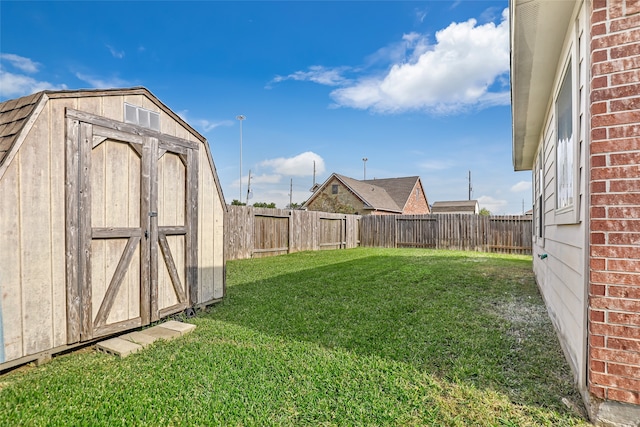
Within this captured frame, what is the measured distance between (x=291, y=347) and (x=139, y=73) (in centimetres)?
1221

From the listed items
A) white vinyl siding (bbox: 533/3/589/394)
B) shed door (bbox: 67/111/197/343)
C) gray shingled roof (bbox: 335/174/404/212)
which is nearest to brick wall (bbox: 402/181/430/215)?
gray shingled roof (bbox: 335/174/404/212)

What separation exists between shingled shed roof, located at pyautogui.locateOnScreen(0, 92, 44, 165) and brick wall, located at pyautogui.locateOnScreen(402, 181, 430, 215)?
24.4 m

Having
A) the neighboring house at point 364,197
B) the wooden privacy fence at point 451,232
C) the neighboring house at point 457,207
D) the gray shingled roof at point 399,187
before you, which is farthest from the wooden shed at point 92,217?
the neighboring house at point 457,207

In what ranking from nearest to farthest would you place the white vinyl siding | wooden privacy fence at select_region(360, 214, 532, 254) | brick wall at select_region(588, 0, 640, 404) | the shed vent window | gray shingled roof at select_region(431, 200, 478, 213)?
1. brick wall at select_region(588, 0, 640, 404)
2. the white vinyl siding
3. the shed vent window
4. wooden privacy fence at select_region(360, 214, 532, 254)
5. gray shingled roof at select_region(431, 200, 478, 213)

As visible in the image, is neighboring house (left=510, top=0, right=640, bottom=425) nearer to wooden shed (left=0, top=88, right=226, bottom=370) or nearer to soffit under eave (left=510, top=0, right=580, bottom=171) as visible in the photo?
soffit under eave (left=510, top=0, right=580, bottom=171)

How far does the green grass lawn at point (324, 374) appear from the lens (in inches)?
75.8

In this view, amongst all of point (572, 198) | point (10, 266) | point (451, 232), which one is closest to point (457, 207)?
point (451, 232)

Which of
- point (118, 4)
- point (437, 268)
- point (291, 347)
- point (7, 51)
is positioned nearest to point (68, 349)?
point (291, 347)

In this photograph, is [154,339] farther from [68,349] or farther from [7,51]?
[7,51]

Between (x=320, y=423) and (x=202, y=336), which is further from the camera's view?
(x=202, y=336)

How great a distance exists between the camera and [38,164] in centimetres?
262

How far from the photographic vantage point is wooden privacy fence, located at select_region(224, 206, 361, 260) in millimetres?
10156

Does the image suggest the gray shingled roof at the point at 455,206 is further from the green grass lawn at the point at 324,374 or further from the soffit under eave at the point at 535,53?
the green grass lawn at the point at 324,374

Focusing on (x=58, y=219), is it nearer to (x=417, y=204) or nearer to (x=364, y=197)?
(x=364, y=197)
